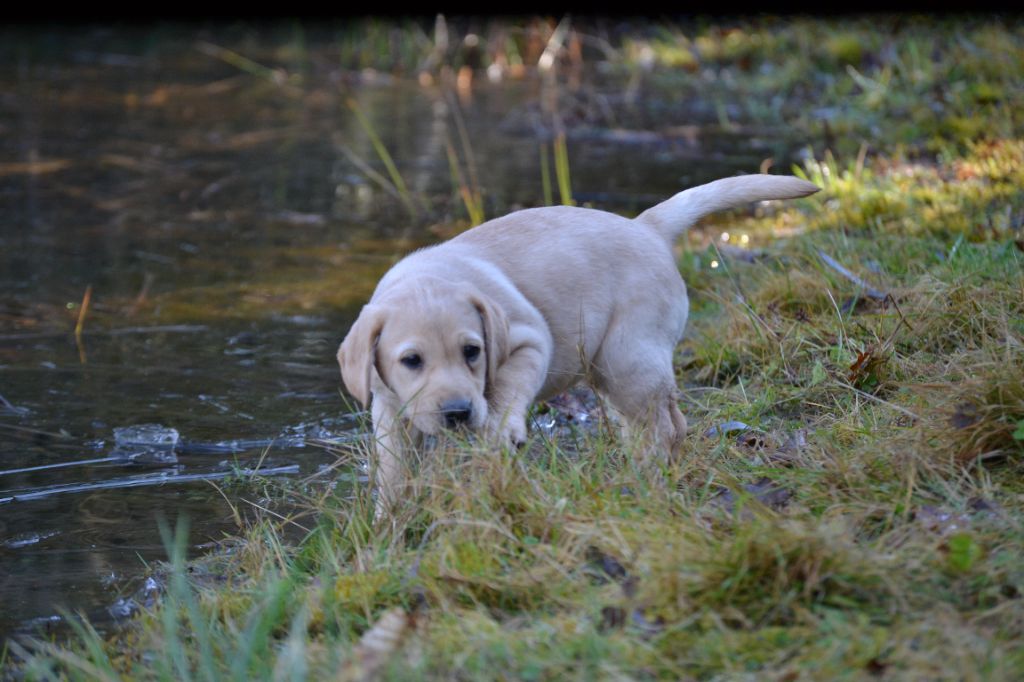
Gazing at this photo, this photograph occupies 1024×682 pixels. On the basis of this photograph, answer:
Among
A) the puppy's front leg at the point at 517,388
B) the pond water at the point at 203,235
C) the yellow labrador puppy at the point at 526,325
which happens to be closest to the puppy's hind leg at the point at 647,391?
the yellow labrador puppy at the point at 526,325

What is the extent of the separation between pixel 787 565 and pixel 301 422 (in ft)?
8.54

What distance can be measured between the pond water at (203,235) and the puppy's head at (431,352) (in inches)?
24.9

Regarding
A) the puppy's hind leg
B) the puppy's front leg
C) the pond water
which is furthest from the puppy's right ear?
the puppy's hind leg

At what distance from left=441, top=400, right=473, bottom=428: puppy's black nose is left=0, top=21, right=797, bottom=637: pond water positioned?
82cm

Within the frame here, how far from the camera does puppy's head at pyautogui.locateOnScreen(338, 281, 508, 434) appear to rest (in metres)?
3.56

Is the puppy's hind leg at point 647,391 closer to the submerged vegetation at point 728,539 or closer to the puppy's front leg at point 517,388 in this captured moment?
the submerged vegetation at point 728,539

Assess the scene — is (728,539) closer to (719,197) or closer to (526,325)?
(526,325)

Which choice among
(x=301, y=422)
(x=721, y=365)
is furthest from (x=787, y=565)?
(x=301, y=422)

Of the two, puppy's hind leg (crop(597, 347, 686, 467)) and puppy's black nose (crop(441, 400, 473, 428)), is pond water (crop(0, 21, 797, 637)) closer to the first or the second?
puppy's black nose (crop(441, 400, 473, 428))

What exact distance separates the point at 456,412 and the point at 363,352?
1.10 ft

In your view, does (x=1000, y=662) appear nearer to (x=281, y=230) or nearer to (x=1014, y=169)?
(x=1014, y=169)

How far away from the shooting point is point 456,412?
11.6 feet

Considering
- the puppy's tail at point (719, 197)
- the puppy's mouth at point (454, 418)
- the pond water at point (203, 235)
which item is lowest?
the pond water at point (203, 235)

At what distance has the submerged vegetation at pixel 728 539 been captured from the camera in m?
2.55
